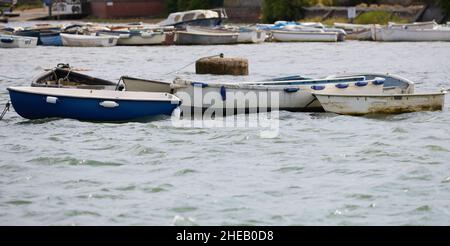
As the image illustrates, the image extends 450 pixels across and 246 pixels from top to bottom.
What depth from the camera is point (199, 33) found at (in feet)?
194

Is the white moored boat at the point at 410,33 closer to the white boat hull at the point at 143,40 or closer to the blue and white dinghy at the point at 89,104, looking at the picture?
Answer: the white boat hull at the point at 143,40

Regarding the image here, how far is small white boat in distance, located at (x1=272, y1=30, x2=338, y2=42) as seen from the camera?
198 feet

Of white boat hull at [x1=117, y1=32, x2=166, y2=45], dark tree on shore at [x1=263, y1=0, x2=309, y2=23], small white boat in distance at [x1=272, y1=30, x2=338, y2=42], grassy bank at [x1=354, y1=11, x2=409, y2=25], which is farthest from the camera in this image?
dark tree on shore at [x1=263, y1=0, x2=309, y2=23]

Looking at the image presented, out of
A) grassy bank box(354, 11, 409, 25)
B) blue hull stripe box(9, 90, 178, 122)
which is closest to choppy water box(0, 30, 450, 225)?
blue hull stripe box(9, 90, 178, 122)

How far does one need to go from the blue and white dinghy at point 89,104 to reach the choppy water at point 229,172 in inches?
10.4

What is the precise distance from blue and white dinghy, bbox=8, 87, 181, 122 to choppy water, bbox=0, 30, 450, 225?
264 mm

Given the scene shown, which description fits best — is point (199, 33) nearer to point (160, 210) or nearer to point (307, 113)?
point (307, 113)

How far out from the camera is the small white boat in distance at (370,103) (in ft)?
78.5

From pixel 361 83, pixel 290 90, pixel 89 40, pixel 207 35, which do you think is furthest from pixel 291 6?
pixel 290 90

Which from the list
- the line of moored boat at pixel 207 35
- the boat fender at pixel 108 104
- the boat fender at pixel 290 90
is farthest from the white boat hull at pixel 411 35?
the boat fender at pixel 108 104

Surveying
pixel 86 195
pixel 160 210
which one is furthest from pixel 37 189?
pixel 160 210

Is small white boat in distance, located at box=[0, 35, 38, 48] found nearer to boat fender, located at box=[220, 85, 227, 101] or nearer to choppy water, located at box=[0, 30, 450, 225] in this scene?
choppy water, located at box=[0, 30, 450, 225]
